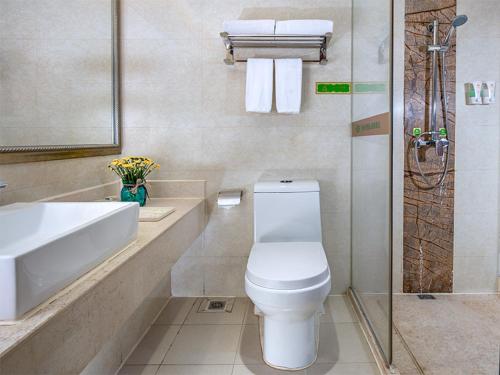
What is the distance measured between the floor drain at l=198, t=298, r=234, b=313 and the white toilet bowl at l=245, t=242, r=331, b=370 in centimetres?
53

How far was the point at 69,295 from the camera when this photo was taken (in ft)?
2.84

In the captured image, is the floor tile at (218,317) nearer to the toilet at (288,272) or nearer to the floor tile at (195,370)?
the toilet at (288,272)

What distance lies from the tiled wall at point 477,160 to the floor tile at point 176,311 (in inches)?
68.8

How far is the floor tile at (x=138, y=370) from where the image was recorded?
174 centimetres

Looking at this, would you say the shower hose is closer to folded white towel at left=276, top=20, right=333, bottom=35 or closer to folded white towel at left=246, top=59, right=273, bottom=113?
folded white towel at left=276, top=20, right=333, bottom=35

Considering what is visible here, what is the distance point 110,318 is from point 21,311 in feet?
1.13

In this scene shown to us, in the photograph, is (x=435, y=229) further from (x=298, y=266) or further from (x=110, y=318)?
(x=110, y=318)

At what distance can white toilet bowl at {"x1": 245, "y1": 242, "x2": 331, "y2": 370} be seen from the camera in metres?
1.58

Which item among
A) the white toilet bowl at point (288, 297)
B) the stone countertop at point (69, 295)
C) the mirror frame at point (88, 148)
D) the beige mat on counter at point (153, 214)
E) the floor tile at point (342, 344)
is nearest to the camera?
the stone countertop at point (69, 295)

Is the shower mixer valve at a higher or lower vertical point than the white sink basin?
higher

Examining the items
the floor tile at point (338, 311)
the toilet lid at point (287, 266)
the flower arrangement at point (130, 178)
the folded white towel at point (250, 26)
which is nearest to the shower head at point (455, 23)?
the folded white towel at point (250, 26)

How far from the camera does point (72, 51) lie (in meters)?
1.86

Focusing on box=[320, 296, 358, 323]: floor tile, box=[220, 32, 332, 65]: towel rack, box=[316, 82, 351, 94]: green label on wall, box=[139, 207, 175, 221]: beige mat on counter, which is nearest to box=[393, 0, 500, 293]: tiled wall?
box=[316, 82, 351, 94]: green label on wall

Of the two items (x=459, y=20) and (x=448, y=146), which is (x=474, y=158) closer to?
(x=448, y=146)
